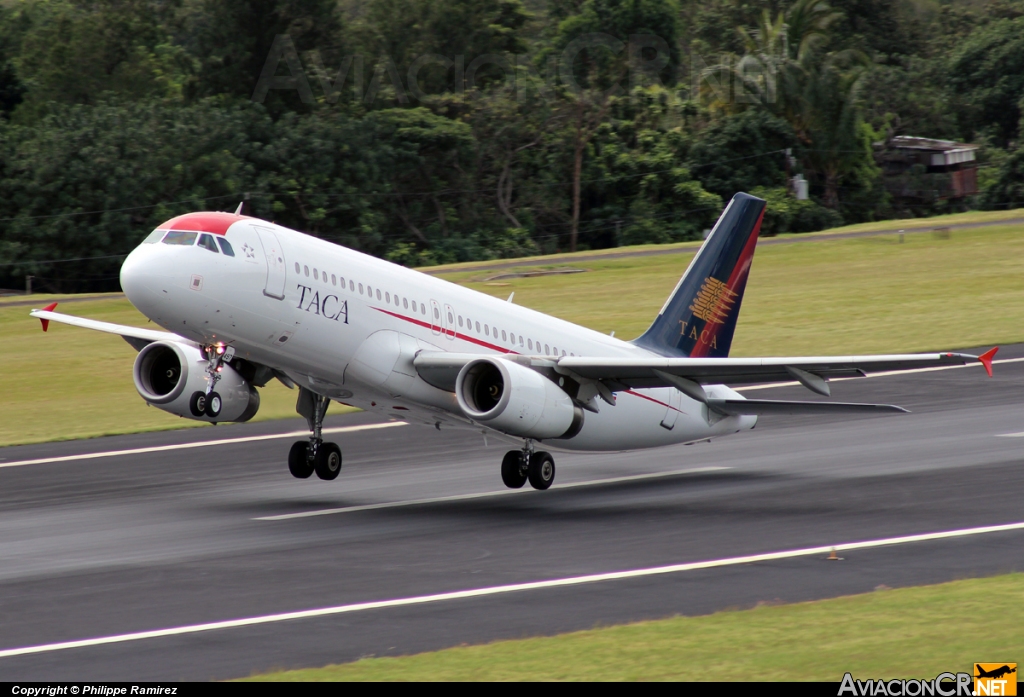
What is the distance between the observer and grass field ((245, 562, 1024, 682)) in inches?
513

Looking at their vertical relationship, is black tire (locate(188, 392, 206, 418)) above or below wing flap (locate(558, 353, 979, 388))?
below

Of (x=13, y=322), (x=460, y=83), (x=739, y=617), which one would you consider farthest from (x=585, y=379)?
(x=460, y=83)

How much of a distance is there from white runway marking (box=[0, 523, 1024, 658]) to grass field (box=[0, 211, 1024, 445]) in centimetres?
1716

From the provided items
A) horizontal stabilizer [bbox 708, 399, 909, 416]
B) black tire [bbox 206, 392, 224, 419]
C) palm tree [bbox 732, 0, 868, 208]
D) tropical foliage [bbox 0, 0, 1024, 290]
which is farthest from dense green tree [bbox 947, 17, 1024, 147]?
black tire [bbox 206, 392, 224, 419]

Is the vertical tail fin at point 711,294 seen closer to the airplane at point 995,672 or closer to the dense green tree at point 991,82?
the airplane at point 995,672

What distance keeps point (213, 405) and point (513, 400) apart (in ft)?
17.0

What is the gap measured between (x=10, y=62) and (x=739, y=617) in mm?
84777

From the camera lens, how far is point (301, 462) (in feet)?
84.9

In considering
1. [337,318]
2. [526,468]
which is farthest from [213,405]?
[526,468]

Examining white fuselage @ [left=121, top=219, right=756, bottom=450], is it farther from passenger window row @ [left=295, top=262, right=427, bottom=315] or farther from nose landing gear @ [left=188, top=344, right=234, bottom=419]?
nose landing gear @ [left=188, top=344, right=234, bottom=419]

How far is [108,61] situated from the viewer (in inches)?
3780

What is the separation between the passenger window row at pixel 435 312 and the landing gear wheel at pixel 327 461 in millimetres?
3202

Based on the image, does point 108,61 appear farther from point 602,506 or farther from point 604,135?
point 602,506

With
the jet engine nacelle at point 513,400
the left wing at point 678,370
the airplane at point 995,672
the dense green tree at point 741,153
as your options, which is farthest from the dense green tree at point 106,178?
the airplane at point 995,672
